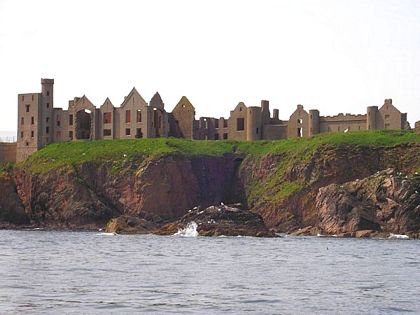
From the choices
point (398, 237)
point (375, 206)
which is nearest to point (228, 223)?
point (375, 206)

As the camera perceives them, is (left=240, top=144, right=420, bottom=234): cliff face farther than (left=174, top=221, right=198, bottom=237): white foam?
Yes

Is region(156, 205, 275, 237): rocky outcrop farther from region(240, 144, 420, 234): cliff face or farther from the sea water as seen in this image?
region(240, 144, 420, 234): cliff face

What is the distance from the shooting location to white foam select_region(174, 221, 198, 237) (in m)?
161

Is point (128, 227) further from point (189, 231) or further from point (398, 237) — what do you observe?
point (398, 237)

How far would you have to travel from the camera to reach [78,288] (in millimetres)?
74125

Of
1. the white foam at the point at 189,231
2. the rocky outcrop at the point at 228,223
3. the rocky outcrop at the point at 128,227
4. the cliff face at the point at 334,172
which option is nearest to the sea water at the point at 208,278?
the rocky outcrop at the point at 228,223

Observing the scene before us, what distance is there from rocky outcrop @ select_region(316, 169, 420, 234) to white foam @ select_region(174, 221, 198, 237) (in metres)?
22.3

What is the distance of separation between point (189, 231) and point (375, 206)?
2872 centimetres

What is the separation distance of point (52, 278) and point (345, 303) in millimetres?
24043

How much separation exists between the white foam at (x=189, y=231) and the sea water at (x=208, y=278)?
89.5ft

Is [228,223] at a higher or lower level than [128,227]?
higher

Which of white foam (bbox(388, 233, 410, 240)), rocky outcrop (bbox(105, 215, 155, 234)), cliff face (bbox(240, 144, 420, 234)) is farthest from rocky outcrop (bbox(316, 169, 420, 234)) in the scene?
rocky outcrop (bbox(105, 215, 155, 234))

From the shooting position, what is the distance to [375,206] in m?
164

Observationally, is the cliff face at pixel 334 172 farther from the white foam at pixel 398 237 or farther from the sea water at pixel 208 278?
the sea water at pixel 208 278
